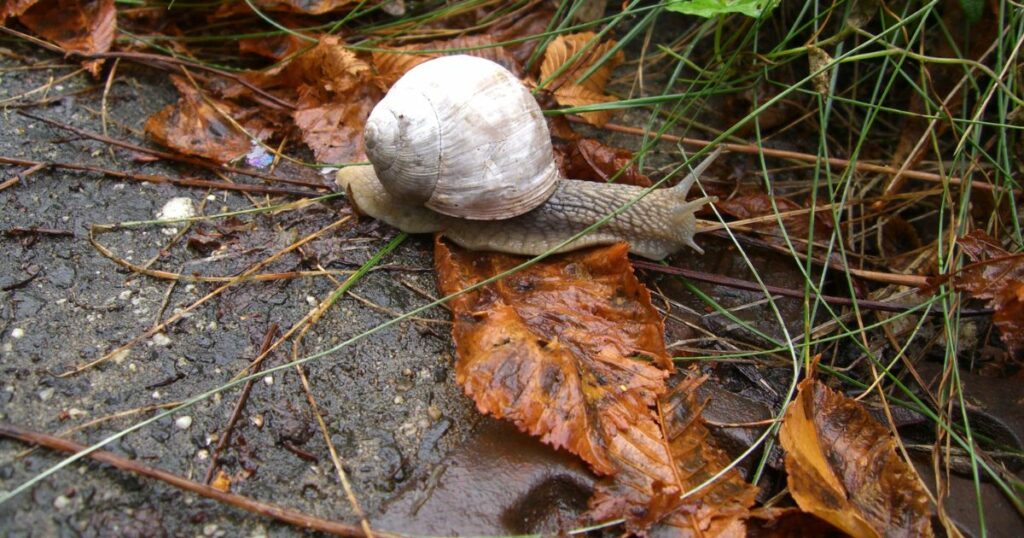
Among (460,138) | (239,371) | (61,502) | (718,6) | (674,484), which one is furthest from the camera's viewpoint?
(718,6)

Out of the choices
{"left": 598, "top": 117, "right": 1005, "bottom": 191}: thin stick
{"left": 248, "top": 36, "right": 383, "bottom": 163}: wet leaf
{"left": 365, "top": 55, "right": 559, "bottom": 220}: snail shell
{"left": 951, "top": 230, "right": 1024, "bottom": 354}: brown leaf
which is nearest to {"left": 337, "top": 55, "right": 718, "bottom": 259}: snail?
{"left": 365, "top": 55, "right": 559, "bottom": 220}: snail shell

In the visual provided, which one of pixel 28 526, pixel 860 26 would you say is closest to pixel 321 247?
pixel 28 526

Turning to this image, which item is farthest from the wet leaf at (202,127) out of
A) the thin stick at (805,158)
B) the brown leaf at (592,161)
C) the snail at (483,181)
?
the thin stick at (805,158)

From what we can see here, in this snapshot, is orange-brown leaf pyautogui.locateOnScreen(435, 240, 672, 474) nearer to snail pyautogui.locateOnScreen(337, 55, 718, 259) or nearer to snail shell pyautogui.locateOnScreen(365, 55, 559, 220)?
snail pyautogui.locateOnScreen(337, 55, 718, 259)

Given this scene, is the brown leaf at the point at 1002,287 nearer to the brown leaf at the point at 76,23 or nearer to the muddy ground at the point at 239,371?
the muddy ground at the point at 239,371

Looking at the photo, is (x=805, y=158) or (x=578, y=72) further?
(x=578, y=72)

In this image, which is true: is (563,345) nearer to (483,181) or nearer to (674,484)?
(674,484)

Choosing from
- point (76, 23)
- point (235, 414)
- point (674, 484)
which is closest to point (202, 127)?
point (76, 23)
